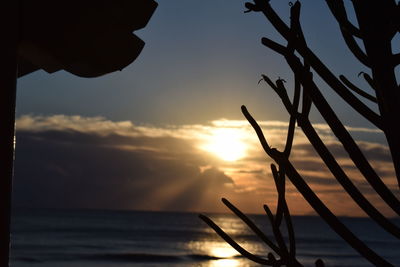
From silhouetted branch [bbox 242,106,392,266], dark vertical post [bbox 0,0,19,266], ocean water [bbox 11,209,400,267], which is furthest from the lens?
ocean water [bbox 11,209,400,267]

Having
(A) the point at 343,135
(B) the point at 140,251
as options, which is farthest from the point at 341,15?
(B) the point at 140,251

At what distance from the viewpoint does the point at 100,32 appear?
1.36 meters

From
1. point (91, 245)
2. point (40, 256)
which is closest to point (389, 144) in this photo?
point (40, 256)

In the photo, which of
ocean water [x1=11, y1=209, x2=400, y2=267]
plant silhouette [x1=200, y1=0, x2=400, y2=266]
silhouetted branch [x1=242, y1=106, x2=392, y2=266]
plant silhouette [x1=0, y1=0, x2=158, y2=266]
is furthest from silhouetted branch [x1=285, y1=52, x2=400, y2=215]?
ocean water [x1=11, y1=209, x2=400, y2=267]

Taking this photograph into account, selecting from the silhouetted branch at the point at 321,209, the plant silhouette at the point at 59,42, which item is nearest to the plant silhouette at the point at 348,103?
the silhouetted branch at the point at 321,209

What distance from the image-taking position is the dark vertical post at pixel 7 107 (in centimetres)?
113

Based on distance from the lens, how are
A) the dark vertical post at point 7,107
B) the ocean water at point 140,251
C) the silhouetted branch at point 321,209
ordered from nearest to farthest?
1. the silhouetted branch at point 321,209
2. the dark vertical post at point 7,107
3. the ocean water at point 140,251

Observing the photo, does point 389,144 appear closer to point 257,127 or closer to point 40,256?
point 257,127

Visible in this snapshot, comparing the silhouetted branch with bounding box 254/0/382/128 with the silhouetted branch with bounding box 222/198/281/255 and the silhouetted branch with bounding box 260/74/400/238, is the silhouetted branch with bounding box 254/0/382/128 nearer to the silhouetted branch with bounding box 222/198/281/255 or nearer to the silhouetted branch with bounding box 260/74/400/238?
the silhouetted branch with bounding box 260/74/400/238

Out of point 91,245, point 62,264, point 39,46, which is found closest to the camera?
A: point 39,46

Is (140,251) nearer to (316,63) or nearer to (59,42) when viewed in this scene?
(59,42)

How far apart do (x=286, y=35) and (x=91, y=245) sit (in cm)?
3965

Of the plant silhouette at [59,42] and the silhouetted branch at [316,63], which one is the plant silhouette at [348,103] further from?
the plant silhouette at [59,42]

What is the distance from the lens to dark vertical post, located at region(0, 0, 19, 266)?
1135 mm
